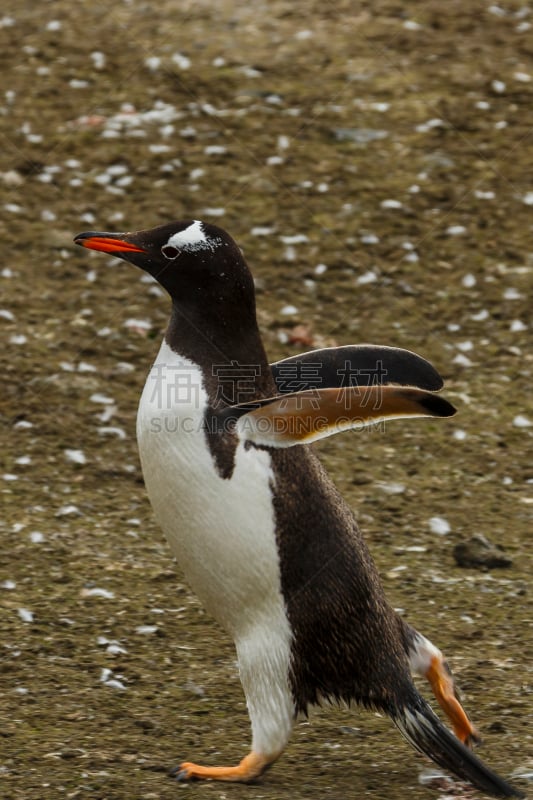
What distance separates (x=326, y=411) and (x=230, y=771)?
1201mm

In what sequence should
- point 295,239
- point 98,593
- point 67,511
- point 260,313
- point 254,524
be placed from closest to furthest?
point 254,524, point 98,593, point 67,511, point 260,313, point 295,239

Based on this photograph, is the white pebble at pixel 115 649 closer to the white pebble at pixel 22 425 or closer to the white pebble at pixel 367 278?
the white pebble at pixel 22 425

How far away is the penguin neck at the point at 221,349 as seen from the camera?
158 inches

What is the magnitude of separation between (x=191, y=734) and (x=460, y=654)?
4.00 feet

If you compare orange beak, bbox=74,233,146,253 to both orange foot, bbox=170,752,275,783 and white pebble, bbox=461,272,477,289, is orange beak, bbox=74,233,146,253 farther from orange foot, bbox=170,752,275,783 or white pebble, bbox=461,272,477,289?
white pebble, bbox=461,272,477,289

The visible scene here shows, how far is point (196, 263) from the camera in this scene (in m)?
4.02

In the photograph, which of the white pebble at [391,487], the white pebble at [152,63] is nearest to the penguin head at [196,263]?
the white pebble at [391,487]

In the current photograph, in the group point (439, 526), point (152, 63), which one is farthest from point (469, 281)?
point (152, 63)

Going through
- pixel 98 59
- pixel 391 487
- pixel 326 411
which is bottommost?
pixel 391 487

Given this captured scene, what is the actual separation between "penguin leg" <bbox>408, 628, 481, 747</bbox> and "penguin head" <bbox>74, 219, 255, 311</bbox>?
1291 mm

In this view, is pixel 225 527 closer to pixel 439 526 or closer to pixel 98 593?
pixel 98 593

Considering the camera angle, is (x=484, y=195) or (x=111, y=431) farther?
(x=484, y=195)

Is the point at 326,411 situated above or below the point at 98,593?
above

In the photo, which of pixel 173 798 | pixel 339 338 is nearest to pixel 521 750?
pixel 173 798
